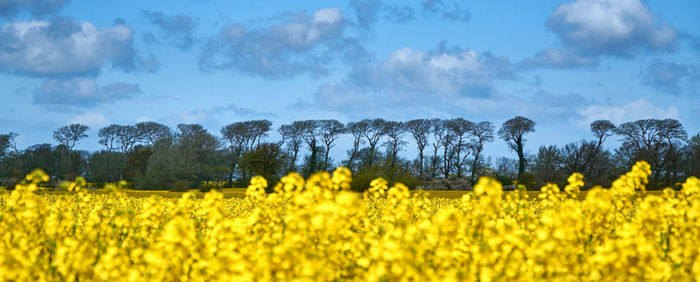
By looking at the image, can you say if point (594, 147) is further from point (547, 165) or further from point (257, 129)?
point (257, 129)

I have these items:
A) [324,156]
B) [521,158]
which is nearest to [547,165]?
[521,158]

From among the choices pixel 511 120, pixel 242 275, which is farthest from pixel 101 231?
pixel 511 120

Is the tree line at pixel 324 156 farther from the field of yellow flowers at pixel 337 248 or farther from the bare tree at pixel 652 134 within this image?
the field of yellow flowers at pixel 337 248

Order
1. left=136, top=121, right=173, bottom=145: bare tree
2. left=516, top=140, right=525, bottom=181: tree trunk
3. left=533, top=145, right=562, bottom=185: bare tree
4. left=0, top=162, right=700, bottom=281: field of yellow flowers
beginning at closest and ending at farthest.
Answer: left=0, top=162, right=700, bottom=281: field of yellow flowers
left=533, top=145, right=562, bottom=185: bare tree
left=516, top=140, right=525, bottom=181: tree trunk
left=136, top=121, right=173, bottom=145: bare tree

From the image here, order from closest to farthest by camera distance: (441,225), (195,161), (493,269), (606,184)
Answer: (493,269) < (441,225) < (606,184) < (195,161)

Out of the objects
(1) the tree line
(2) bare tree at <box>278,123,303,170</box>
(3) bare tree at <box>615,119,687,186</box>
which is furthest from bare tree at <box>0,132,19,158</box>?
(3) bare tree at <box>615,119,687,186</box>

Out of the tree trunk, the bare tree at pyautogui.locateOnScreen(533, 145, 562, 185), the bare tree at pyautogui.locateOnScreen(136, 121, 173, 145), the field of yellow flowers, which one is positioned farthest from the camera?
the bare tree at pyautogui.locateOnScreen(136, 121, 173, 145)

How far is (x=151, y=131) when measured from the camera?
66.8 m

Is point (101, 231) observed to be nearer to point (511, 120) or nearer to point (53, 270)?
point (53, 270)

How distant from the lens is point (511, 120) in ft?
182

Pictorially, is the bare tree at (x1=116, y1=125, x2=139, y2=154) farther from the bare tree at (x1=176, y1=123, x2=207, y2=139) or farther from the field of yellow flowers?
the field of yellow flowers

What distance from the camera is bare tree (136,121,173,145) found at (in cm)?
6634

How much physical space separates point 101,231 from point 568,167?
160 ft

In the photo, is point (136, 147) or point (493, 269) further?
Result: point (136, 147)
